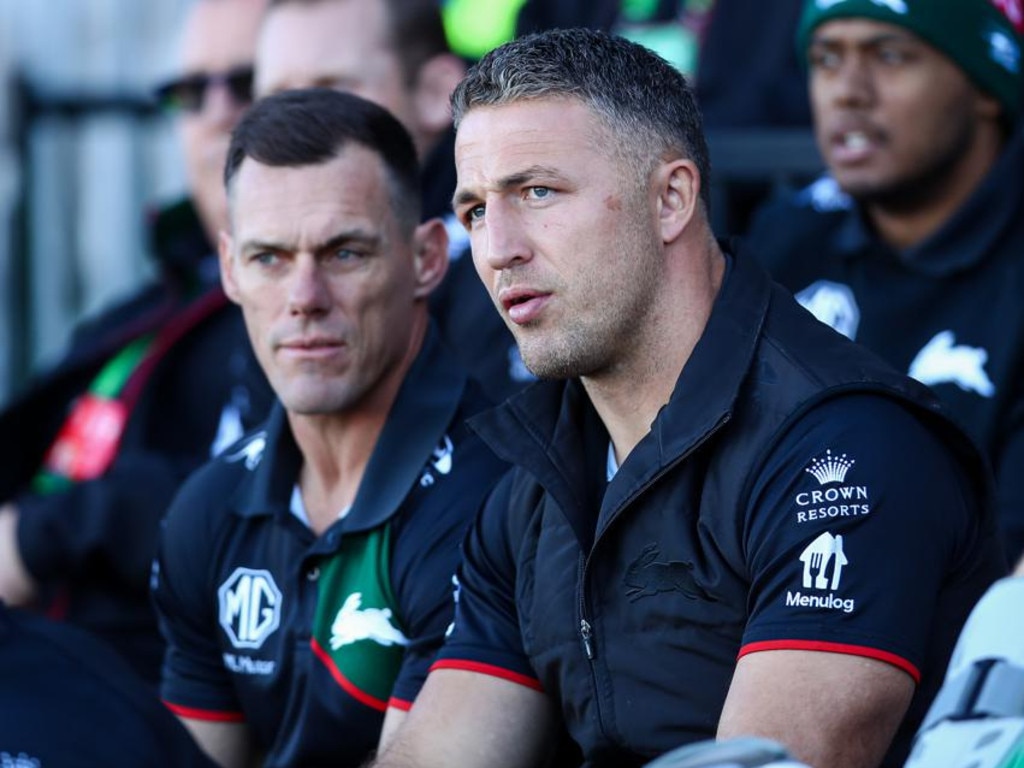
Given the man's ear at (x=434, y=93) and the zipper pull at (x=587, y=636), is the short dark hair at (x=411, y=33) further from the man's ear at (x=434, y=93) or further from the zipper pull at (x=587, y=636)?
the zipper pull at (x=587, y=636)

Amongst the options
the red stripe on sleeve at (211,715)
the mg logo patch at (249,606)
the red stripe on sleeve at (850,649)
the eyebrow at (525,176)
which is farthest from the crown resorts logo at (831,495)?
the red stripe on sleeve at (211,715)

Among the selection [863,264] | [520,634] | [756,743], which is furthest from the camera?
[863,264]

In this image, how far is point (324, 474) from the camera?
3.54 meters

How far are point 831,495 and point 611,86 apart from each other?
2.29ft

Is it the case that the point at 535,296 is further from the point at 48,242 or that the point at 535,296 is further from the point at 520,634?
the point at 48,242

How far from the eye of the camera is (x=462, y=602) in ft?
10.1

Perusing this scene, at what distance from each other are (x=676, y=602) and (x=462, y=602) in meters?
0.51

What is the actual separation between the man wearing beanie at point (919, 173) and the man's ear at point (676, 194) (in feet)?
4.28

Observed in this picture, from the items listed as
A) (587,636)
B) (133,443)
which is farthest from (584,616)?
(133,443)

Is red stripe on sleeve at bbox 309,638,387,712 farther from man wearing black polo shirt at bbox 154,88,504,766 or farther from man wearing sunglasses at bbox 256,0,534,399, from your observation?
man wearing sunglasses at bbox 256,0,534,399

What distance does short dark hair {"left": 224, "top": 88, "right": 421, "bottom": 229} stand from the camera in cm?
351

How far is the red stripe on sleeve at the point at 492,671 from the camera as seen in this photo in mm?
2961

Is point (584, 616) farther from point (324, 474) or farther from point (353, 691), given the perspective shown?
point (324, 474)

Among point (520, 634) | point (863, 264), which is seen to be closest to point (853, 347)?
point (520, 634)
